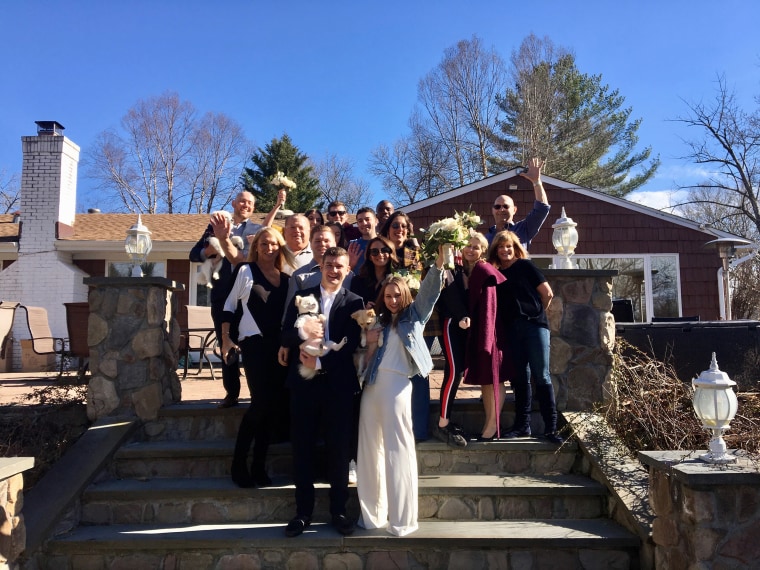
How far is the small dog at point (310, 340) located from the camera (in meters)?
3.12

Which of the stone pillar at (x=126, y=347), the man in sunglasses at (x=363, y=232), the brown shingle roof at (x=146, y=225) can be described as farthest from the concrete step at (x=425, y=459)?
the brown shingle roof at (x=146, y=225)

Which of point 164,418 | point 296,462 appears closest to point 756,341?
point 296,462

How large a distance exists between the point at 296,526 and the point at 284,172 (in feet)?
66.9

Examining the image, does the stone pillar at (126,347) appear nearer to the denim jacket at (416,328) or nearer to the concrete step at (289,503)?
the concrete step at (289,503)

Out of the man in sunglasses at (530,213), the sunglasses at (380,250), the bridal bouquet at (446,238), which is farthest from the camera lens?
the man in sunglasses at (530,213)

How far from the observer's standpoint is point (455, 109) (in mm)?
23016

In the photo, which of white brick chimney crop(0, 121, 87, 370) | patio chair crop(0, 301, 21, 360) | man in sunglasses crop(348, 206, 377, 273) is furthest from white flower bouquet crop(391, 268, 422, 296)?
white brick chimney crop(0, 121, 87, 370)

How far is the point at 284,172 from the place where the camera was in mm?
22469

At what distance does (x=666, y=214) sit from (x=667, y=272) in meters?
1.06

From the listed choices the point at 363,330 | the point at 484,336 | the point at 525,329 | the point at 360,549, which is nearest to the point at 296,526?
the point at 360,549

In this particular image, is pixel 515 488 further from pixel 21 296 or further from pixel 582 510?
pixel 21 296

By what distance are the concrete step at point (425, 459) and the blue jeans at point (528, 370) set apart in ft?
0.51

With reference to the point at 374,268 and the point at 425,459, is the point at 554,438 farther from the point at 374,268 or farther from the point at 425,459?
the point at 374,268

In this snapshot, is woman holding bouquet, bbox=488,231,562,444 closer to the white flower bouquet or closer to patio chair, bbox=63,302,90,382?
the white flower bouquet
